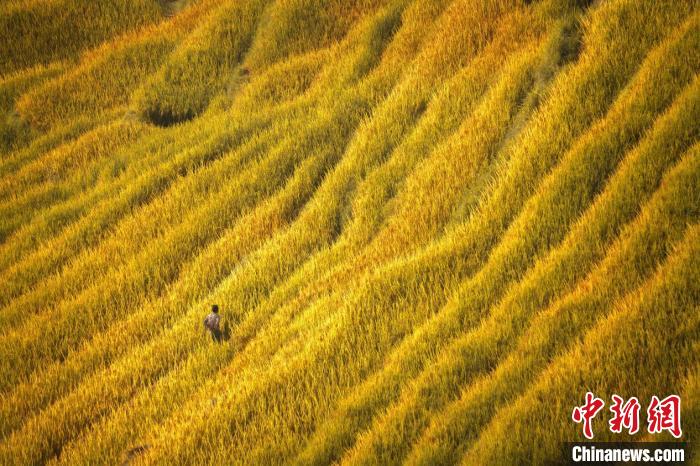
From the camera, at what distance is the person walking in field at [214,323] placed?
31.0 ft

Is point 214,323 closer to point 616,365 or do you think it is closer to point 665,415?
point 616,365

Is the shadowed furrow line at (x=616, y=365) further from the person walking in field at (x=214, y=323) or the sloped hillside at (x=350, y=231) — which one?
the person walking in field at (x=214, y=323)

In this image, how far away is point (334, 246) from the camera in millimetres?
10406

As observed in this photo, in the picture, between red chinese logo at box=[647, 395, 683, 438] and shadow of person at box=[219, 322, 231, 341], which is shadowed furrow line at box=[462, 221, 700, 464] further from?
shadow of person at box=[219, 322, 231, 341]

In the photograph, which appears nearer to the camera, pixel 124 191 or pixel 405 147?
pixel 405 147

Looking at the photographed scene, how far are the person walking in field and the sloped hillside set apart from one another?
11cm

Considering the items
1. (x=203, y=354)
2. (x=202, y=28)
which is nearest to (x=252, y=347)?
(x=203, y=354)

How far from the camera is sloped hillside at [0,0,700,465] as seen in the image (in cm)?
788

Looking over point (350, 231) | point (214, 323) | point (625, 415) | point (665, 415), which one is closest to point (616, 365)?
point (625, 415)

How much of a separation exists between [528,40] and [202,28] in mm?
5621

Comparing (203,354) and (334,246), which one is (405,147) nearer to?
(334,246)

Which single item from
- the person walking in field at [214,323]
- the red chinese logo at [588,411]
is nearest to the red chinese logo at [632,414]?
the red chinese logo at [588,411]

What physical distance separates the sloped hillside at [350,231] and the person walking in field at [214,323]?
0.35ft

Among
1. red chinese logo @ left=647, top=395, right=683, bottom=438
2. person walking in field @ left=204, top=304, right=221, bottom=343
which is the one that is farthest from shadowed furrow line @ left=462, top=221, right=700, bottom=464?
person walking in field @ left=204, top=304, right=221, bottom=343
